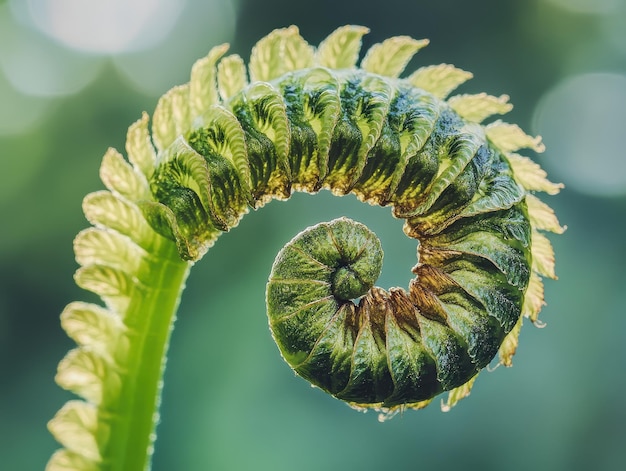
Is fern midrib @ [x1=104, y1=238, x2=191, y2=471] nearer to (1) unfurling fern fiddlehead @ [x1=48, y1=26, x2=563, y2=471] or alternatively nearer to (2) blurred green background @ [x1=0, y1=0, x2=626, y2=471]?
(1) unfurling fern fiddlehead @ [x1=48, y1=26, x2=563, y2=471]

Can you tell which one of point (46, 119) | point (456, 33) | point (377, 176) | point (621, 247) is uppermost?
point (456, 33)

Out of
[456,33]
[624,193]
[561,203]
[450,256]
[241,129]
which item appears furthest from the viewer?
[456,33]

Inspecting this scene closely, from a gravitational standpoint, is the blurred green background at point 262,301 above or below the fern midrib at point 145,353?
above

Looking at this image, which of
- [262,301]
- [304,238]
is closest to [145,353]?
[304,238]

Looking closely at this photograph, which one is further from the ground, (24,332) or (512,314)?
(24,332)

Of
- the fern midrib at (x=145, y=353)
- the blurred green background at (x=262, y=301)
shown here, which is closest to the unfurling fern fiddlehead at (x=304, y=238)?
the fern midrib at (x=145, y=353)

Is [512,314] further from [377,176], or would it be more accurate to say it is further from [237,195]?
[237,195]

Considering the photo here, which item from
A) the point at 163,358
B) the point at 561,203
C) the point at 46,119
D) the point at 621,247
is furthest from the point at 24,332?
the point at 163,358

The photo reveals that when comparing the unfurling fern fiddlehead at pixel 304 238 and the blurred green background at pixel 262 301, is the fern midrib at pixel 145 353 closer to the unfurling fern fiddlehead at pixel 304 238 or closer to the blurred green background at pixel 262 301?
the unfurling fern fiddlehead at pixel 304 238
